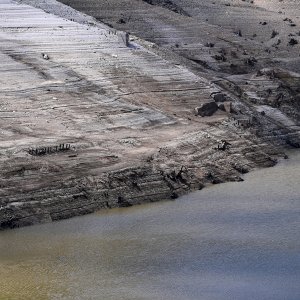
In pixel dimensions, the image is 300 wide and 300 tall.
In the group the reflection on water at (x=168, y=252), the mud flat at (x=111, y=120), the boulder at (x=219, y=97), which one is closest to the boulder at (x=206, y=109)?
the mud flat at (x=111, y=120)

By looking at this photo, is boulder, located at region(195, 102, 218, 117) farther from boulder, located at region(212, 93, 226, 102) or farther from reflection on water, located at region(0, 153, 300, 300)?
reflection on water, located at region(0, 153, 300, 300)

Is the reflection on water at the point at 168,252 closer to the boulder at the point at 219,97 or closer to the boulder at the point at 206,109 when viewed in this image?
the boulder at the point at 206,109

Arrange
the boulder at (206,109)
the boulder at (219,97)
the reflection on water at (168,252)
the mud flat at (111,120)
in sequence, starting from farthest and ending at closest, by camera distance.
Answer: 1. the boulder at (219,97)
2. the boulder at (206,109)
3. the mud flat at (111,120)
4. the reflection on water at (168,252)

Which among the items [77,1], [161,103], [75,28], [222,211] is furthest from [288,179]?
[77,1]

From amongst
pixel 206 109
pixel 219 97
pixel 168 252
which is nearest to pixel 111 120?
pixel 206 109

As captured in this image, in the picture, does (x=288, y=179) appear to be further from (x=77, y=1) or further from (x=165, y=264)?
(x=77, y=1)

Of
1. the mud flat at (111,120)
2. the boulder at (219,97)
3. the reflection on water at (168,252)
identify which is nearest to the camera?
the reflection on water at (168,252)
